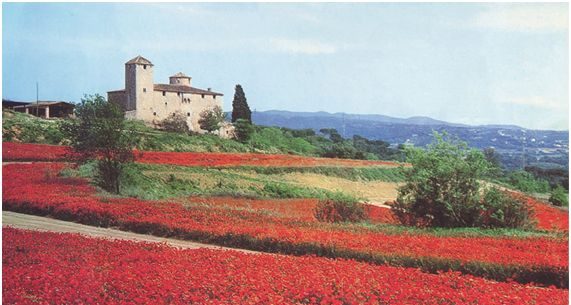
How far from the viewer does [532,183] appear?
39.6ft

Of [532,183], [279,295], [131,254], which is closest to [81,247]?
[131,254]

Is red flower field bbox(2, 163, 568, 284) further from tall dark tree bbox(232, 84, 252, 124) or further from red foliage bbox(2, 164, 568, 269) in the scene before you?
tall dark tree bbox(232, 84, 252, 124)

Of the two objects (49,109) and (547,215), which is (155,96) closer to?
(49,109)

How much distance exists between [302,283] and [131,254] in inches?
118

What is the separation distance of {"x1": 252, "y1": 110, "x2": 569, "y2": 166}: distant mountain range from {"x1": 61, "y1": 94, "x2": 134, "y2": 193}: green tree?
2.87 metres

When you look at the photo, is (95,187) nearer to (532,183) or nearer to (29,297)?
(29,297)

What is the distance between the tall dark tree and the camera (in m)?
12.7

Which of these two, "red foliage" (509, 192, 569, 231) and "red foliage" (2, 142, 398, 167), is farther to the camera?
"red foliage" (2, 142, 398, 167)

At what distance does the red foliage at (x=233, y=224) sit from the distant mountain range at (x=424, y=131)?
5.03 feet

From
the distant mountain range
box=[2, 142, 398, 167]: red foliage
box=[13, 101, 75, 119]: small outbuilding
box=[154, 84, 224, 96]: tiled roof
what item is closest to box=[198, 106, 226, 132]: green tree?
box=[154, 84, 224, 96]: tiled roof

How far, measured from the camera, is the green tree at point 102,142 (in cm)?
1401

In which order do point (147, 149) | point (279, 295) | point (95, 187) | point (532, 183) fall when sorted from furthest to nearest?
1. point (147, 149)
2. point (95, 187)
3. point (532, 183)
4. point (279, 295)

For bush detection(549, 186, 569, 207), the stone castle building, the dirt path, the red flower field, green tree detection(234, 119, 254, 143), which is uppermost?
the stone castle building

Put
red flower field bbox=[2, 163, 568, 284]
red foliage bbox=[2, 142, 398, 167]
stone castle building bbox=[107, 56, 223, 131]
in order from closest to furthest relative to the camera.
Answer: red flower field bbox=[2, 163, 568, 284] < stone castle building bbox=[107, 56, 223, 131] < red foliage bbox=[2, 142, 398, 167]
